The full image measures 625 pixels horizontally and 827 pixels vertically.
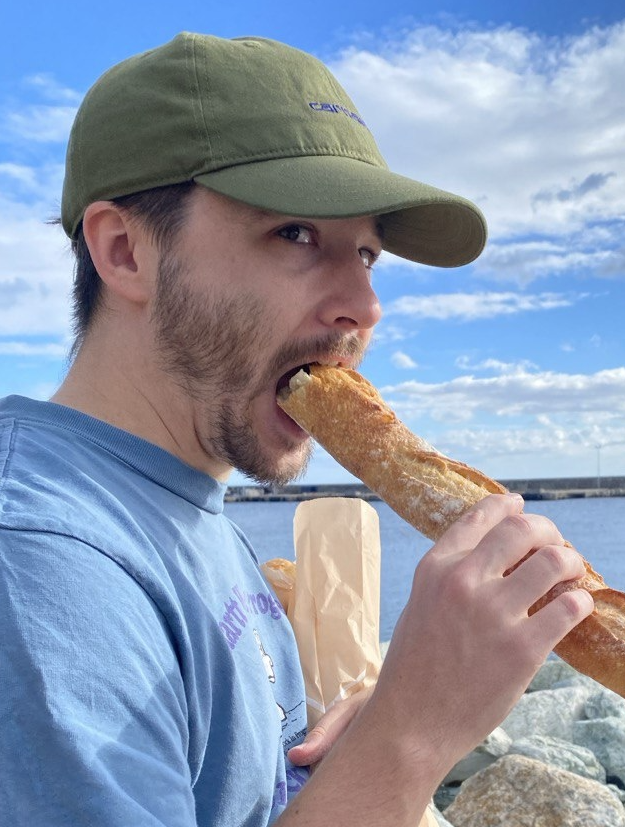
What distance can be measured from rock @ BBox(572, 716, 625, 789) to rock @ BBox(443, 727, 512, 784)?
792 mm

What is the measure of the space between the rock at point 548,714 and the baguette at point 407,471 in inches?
196

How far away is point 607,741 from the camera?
246 inches

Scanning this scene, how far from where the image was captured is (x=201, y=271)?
1.98 metres

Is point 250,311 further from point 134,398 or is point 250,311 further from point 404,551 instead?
→ point 404,551

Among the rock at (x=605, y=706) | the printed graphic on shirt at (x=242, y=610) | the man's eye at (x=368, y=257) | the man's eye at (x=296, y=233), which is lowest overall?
the printed graphic on shirt at (x=242, y=610)

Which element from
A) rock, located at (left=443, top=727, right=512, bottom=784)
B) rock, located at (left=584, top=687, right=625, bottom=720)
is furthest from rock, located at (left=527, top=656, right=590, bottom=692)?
rock, located at (left=443, top=727, right=512, bottom=784)

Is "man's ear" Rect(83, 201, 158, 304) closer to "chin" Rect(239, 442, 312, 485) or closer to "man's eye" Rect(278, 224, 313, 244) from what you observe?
"man's eye" Rect(278, 224, 313, 244)

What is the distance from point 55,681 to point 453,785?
5.19 m

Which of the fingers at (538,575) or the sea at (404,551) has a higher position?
the sea at (404,551)

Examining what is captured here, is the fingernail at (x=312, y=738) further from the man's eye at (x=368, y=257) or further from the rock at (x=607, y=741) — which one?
the rock at (x=607, y=741)

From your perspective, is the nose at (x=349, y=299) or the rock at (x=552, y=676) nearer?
the nose at (x=349, y=299)

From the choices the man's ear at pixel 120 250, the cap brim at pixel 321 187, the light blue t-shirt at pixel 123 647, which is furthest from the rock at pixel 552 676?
the man's ear at pixel 120 250

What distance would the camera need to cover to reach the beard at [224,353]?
1991 mm

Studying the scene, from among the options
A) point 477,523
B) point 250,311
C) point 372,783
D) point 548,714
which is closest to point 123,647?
point 372,783
